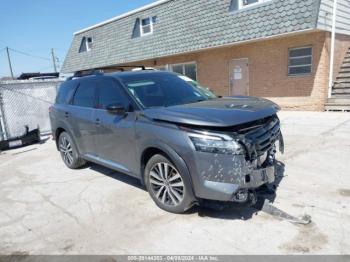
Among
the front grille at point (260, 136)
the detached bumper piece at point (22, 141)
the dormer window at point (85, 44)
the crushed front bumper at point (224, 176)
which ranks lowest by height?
the detached bumper piece at point (22, 141)

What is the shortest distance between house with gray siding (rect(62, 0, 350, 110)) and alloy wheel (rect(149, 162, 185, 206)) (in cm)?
759

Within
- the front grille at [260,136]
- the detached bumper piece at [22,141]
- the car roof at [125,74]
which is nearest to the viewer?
the front grille at [260,136]

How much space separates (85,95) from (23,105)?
607 cm

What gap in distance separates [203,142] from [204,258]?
3.82 feet

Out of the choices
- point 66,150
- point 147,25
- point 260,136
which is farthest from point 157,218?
point 147,25

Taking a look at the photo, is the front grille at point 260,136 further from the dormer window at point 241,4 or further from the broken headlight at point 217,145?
the dormer window at point 241,4

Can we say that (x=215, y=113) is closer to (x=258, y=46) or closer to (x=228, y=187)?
(x=228, y=187)

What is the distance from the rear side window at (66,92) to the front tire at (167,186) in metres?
2.78

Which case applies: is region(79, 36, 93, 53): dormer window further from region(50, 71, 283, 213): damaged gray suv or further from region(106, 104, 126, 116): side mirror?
region(106, 104, 126, 116): side mirror

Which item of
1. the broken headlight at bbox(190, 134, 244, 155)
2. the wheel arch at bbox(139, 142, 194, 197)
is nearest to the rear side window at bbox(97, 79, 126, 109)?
the wheel arch at bbox(139, 142, 194, 197)

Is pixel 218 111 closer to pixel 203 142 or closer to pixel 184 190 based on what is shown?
pixel 203 142

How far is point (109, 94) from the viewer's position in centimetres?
463

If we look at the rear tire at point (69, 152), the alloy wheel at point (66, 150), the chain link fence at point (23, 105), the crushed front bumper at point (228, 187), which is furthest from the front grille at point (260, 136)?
the chain link fence at point (23, 105)

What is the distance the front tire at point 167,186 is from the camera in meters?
3.55
